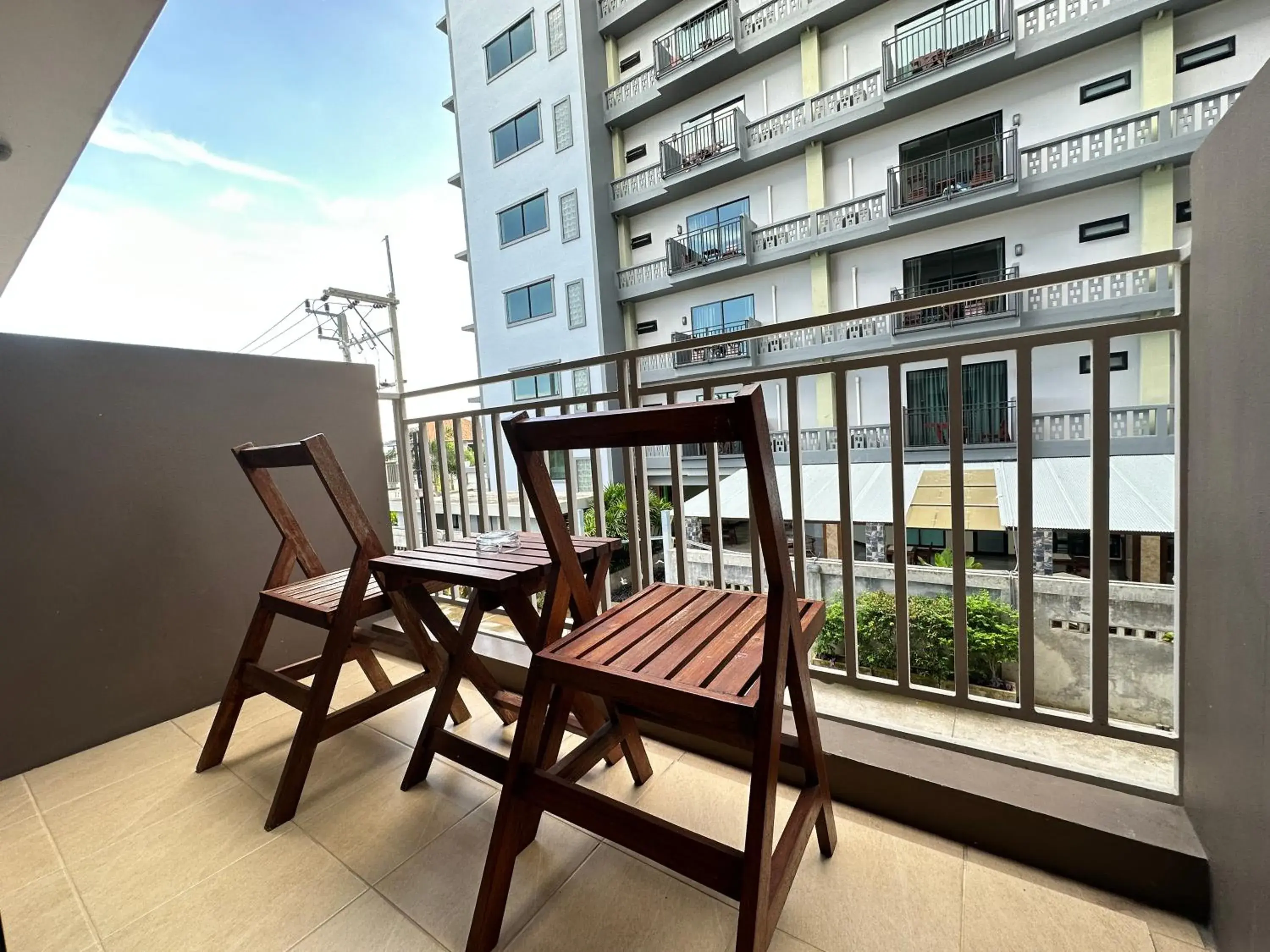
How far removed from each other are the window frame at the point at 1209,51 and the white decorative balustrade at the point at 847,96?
3965mm

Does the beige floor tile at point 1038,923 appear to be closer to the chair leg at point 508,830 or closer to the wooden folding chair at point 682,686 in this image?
the wooden folding chair at point 682,686

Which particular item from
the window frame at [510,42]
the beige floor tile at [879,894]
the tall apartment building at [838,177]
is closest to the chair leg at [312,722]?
the beige floor tile at [879,894]

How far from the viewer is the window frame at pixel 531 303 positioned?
12.1m

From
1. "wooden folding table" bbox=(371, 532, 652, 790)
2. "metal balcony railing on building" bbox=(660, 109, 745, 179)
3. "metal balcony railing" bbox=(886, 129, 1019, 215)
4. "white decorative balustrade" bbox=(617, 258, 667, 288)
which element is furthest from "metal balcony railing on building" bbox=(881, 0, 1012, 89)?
"wooden folding table" bbox=(371, 532, 652, 790)

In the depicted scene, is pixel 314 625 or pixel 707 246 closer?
pixel 314 625

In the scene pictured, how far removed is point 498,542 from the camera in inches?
61.3

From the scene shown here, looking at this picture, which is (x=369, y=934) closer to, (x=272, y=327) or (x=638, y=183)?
(x=638, y=183)

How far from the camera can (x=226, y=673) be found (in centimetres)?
216

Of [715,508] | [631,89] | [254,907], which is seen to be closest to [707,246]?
[631,89]

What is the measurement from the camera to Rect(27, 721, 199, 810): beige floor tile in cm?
160

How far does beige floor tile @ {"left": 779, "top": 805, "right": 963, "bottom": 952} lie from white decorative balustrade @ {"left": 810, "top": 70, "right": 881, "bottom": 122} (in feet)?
37.5

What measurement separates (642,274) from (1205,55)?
9162 millimetres

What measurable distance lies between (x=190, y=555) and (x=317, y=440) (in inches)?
47.3

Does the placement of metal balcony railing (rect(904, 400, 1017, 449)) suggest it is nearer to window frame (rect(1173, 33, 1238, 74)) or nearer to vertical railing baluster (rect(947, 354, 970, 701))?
window frame (rect(1173, 33, 1238, 74))
